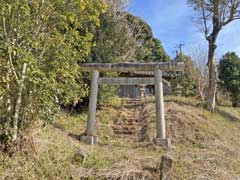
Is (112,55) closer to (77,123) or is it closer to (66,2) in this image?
(77,123)

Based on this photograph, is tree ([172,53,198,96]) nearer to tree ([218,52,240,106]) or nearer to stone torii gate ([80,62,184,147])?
tree ([218,52,240,106])

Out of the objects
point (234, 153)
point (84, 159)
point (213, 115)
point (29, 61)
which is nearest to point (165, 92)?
→ point (213, 115)

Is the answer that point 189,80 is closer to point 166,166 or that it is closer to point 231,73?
point 231,73

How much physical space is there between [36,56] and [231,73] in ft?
50.7

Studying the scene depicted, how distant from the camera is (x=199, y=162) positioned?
18.3ft

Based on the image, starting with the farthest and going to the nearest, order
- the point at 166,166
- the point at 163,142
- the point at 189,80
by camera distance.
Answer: the point at 189,80 < the point at 163,142 < the point at 166,166

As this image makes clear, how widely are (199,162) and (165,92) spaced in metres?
10.2

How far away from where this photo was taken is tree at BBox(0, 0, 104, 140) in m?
4.31

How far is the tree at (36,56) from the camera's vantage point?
431cm

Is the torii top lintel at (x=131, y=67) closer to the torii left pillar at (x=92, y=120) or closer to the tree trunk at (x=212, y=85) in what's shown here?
the torii left pillar at (x=92, y=120)

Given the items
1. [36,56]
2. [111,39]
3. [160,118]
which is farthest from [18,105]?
[111,39]

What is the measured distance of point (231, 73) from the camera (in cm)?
1738

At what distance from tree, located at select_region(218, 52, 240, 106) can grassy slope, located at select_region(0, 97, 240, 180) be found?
19.4 ft

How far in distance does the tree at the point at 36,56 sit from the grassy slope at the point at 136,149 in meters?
0.62
